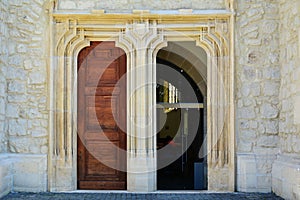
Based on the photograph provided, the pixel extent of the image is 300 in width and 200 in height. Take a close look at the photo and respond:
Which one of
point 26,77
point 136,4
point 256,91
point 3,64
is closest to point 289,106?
point 256,91

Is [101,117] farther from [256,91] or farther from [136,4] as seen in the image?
[256,91]

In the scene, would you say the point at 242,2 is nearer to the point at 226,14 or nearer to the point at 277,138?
the point at 226,14

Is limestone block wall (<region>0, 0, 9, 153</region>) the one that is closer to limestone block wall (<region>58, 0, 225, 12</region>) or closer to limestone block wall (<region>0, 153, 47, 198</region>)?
limestone block wall (<region>0, 153, 47, 198</region>)

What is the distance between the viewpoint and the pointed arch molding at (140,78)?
228 inches

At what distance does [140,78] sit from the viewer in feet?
19.5

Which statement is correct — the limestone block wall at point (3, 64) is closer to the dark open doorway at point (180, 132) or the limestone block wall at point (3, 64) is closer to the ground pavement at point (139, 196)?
the ground pavement at point (139, 196)

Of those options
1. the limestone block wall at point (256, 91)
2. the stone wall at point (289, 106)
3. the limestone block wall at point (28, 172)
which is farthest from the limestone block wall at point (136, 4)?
the limestone block wall at point (28, 172)

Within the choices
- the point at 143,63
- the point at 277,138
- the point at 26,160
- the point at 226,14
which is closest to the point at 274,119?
the point at 277,138

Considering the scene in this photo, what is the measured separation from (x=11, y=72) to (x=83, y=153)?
161cm

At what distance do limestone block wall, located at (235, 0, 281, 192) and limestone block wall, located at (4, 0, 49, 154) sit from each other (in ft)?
9.39

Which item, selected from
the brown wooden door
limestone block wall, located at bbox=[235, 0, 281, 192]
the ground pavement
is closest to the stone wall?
limestone block wall, located at bbox=[235, 0, 281, 192]

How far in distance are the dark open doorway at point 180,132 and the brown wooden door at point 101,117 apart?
4.99ft

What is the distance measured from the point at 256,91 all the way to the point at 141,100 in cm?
170

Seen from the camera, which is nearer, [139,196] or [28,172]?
[139,196]
